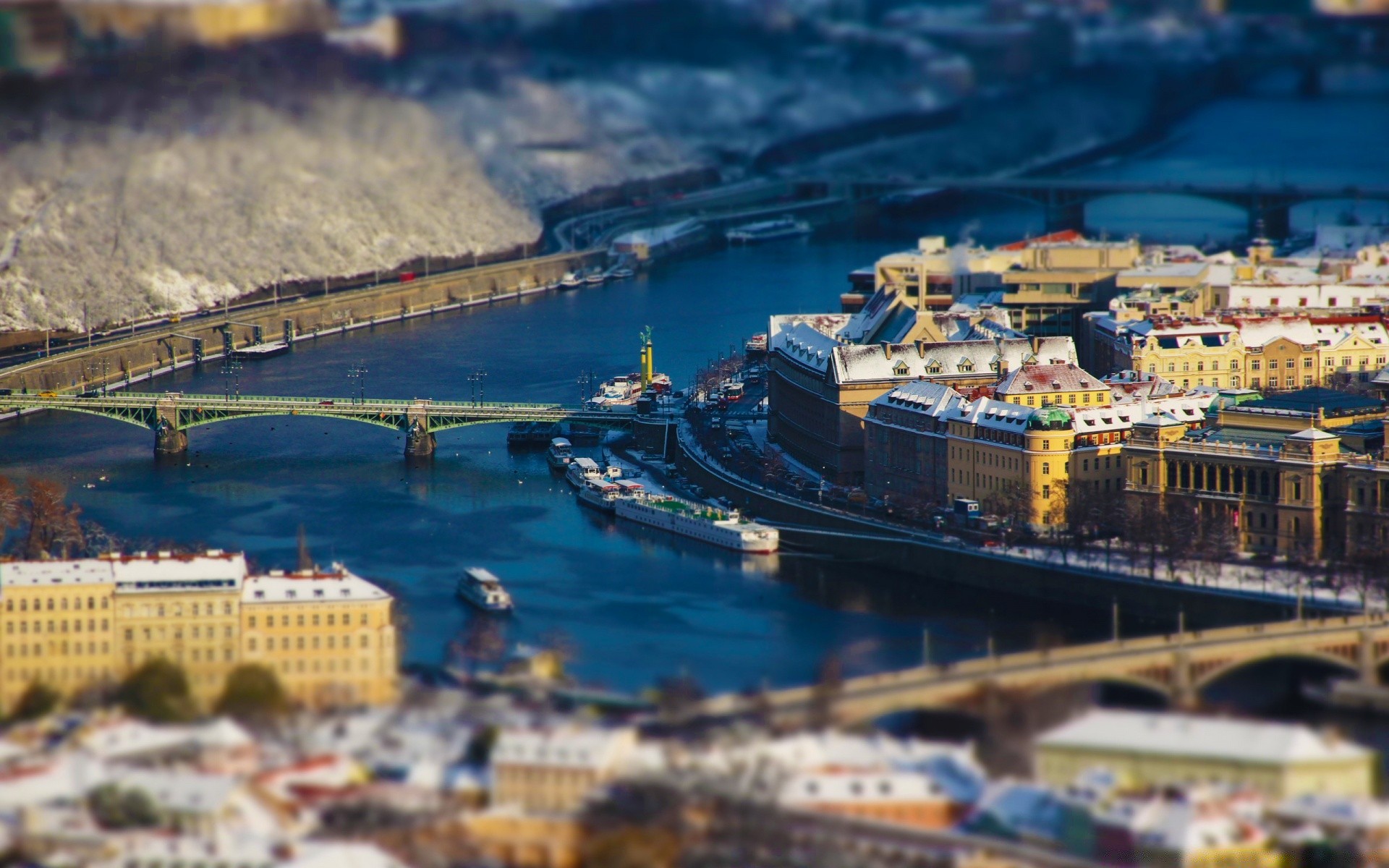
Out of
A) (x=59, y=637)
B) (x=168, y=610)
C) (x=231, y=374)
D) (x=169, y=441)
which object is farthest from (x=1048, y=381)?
(x=231, y=374)

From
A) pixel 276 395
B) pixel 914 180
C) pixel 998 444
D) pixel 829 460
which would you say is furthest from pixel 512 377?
pixel 914 180

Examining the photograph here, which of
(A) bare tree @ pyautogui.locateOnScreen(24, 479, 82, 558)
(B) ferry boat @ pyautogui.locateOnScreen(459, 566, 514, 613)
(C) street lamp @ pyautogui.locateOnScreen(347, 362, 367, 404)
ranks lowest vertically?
(C) street lamp @ pyautogui.locateOnScreen(347, 362, 367, 404)

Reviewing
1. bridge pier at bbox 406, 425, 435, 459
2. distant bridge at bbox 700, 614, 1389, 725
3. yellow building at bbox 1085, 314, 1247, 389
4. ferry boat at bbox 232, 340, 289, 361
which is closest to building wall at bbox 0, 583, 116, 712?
distant bridge at bbox 700, 614, 1389, 725

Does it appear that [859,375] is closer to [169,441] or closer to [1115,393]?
[1115,393]

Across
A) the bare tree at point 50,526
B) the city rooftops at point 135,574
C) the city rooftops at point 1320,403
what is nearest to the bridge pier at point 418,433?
the bare tree at point 50,526

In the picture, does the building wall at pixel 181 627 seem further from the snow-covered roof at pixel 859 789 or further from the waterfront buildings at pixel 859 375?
the waterfront buildings at pixel 859 375

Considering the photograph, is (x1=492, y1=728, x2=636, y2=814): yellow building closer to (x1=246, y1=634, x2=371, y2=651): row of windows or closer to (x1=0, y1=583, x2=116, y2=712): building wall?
(x1=246, y1=634, x2=371, y2=651): row of windows

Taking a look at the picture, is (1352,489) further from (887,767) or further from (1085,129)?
(1085,129)
